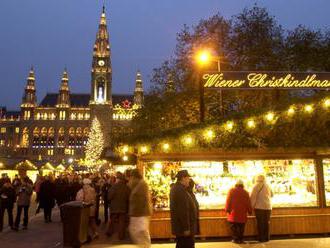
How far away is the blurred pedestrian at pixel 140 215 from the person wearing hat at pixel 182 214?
3.58ft

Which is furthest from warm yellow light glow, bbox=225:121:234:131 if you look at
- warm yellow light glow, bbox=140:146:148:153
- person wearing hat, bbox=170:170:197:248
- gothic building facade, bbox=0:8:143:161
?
gothic building facade, bbox=0:8:143:161

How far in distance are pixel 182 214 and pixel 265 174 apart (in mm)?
6282

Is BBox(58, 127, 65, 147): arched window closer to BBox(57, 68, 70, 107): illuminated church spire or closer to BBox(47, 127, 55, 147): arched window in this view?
BBox(47, 127, 55, 147): arched window

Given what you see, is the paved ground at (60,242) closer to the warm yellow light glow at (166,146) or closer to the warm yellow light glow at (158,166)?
the warm yellow light glow at (158,166)

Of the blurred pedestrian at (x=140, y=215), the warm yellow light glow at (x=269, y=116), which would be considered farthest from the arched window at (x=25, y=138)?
the blurred pedestrian at (x=140, y=215)

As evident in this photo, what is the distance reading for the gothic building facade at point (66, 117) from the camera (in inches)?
4776

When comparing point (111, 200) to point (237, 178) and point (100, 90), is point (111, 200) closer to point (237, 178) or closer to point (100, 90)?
point (237, 178)

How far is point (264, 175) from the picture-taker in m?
13.0

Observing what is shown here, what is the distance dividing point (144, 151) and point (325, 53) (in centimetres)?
1558

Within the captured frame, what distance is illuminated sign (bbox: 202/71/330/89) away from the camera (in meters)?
14.6

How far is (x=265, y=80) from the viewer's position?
14.7 metres

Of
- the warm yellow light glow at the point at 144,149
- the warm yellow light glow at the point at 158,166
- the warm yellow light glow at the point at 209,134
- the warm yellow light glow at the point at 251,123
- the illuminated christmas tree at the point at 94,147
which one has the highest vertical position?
the illuminated christmas tree at the point at 94,147

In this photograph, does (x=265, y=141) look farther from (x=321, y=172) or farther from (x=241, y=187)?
(x=241, y=187)

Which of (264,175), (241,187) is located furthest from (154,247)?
(264,175)
